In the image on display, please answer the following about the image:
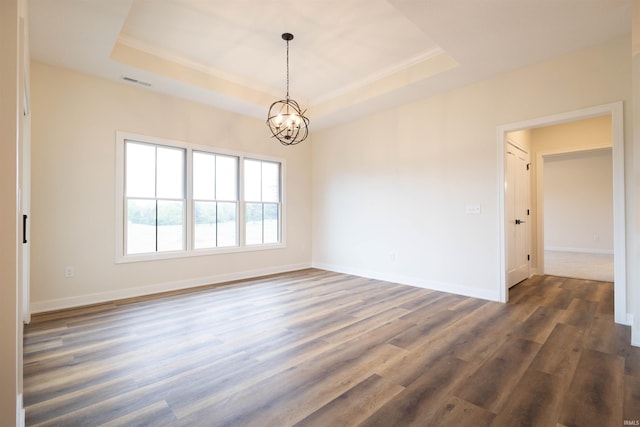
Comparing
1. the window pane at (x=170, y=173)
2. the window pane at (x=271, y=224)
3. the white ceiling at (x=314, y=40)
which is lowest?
the window pane at (x=271, y=224)

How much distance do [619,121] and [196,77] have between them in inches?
198

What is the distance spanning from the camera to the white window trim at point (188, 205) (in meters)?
4.04

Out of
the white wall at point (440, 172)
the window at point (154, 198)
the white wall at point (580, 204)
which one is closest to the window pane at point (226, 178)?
the window at point (154, 198)

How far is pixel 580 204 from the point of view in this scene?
869 centimetres

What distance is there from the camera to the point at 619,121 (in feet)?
10.0

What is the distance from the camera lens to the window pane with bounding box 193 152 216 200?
4.86 metres

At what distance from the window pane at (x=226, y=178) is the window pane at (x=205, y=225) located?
0.85 ft

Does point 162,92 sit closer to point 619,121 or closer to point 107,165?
point 107,165

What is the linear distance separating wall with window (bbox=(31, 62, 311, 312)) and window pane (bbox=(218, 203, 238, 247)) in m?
0.02

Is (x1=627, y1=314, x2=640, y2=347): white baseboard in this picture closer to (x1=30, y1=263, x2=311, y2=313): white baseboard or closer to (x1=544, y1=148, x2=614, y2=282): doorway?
(x1=30, y1=263, x2=311, y2=313): white baseboard

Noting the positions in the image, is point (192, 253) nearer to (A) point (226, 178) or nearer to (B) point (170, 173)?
(B) point (170, 173)

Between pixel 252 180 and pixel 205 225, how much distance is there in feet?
3.99

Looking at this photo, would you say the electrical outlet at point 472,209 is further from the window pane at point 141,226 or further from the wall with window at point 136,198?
the window pane at point 141,226

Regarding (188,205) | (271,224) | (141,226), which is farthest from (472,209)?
(141,226)
